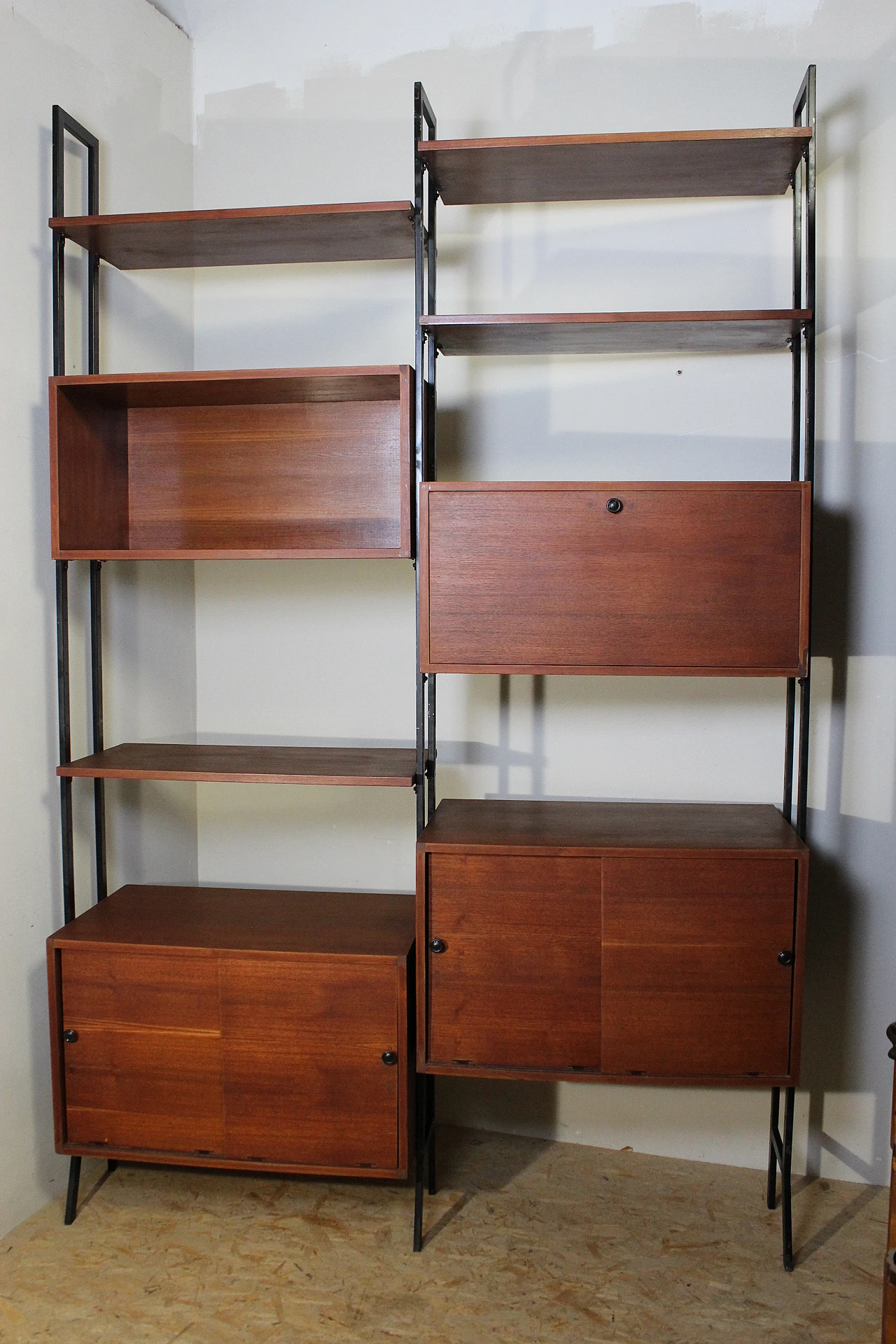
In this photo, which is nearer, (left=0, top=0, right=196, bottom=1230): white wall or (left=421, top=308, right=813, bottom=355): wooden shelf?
(left=421, top=308, right=813, bottom=355): wooden shelf

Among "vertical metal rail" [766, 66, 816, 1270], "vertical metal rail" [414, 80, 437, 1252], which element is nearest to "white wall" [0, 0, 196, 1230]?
"vertical metal rail" [414, 80, 437, 1252]

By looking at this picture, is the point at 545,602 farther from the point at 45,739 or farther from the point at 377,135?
the point at 377,135

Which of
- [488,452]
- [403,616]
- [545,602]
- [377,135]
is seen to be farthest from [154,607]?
[377,135]

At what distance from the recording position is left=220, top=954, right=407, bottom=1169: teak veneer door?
205 centimetres

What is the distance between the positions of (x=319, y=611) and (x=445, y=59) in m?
1.31

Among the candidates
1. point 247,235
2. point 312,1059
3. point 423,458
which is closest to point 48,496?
point 247,235

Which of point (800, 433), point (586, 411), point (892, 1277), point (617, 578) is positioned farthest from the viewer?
point (586, 411)

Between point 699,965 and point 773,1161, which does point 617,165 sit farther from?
point 773,1161

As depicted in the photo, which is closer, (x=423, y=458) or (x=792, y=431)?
(x=423, y=458)

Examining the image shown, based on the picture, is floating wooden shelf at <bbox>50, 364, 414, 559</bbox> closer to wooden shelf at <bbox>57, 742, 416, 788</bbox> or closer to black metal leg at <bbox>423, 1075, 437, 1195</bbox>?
wooden shelf at <bbox>57, 742, 416, 788</bbox>

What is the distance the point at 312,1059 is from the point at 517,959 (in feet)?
1.52

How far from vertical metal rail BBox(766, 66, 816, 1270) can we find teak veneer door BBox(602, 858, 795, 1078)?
17 centimetres

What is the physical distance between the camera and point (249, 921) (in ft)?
7.36

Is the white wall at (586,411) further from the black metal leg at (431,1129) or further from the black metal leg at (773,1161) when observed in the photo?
the black metal leg at (431,1129)
